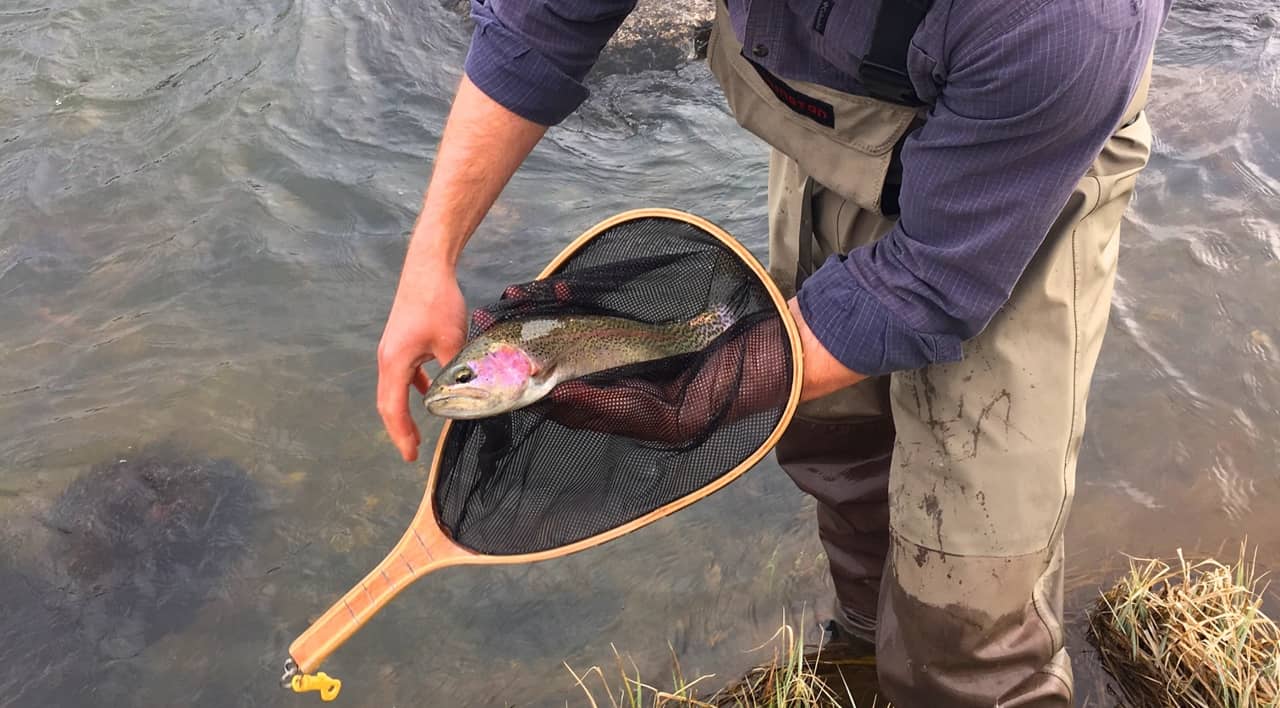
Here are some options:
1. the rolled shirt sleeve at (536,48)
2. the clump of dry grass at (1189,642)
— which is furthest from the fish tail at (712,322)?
the clump of dry grass at (1189,642)

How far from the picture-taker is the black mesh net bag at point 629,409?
231cm

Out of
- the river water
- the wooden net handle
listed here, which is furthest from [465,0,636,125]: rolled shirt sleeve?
the river water

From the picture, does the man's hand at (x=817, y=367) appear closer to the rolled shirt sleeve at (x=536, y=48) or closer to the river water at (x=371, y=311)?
the rolled shirt sleeve at (x=536, y=48)

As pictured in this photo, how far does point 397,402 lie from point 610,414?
51 cm

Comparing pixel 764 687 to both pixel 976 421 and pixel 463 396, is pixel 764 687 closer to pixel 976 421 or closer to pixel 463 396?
pixel 976 421

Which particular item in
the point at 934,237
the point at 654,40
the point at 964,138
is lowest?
the point at 654,40

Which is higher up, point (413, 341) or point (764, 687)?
point (413, 341)

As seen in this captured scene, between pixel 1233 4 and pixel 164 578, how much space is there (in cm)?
824

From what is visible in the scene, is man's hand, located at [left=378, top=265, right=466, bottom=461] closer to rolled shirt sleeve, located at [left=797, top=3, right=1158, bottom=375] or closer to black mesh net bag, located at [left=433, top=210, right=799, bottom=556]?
black mesh net bag, located at [left=433, top=210, right=799, bottom=556]

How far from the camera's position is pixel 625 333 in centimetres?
246

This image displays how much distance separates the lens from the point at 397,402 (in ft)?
7.91

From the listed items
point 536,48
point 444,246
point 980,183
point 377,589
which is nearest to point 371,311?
point 444,246

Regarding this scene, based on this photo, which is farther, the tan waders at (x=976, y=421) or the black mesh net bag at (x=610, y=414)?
the tan waders at (x=976, y=421)

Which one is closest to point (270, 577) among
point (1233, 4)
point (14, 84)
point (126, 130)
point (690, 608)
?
point (690, 608)
